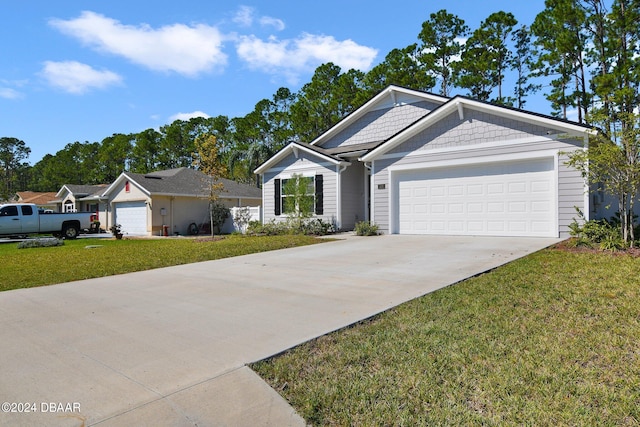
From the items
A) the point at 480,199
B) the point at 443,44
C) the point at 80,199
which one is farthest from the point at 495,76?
the point at 80,199

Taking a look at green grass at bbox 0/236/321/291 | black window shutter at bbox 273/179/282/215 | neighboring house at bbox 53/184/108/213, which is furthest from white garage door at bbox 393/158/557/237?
neighboring house at bbox 53/184/108/213

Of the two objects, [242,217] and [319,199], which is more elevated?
[319,199]

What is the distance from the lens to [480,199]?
12883mm

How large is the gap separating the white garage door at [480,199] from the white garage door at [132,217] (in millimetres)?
15937

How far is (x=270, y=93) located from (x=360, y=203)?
27.1 m

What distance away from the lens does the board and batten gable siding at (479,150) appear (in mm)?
11359

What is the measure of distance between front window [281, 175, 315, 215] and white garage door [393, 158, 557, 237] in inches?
161

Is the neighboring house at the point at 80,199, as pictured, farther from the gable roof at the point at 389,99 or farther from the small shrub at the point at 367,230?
the small shrub at the point at 367,230

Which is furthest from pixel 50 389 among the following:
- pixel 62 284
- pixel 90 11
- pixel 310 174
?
pixel 310 174

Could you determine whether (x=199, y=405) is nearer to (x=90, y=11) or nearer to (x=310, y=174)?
(x=90, y=11)

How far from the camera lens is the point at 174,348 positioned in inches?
151

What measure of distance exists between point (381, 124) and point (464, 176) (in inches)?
261

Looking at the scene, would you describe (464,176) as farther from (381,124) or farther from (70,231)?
(70,231)

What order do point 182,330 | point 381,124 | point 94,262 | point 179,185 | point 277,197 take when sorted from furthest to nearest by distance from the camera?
point 179,185 → point 381,124 → point 277,197 → point 94,262 → point 182,330
